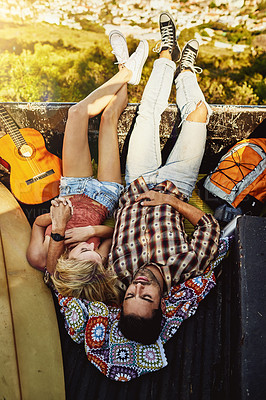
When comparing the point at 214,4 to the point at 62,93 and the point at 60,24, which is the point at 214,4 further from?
the point at 62,93

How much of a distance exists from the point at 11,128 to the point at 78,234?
1.16 meters

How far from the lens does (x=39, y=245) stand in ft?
6.78

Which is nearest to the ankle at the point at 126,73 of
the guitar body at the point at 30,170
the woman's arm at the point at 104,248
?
the guitar body at the point at 30,170

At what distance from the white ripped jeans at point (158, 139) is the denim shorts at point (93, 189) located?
16 cm

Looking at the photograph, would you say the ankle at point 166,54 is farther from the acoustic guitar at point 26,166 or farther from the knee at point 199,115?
the acoustic guitar at point 26,166

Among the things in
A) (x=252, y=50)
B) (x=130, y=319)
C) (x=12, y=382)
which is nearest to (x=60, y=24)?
(x=252, y=50)

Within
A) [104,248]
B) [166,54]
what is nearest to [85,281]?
[104,248]

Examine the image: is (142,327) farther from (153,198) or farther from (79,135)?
(79,135)

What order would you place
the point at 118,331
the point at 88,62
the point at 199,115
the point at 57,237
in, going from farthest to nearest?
the point at 88,62 < the point at 199,115 < the point at 57,237 < the point at 118,331

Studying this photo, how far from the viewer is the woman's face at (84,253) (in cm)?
194

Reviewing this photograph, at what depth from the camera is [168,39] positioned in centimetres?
257

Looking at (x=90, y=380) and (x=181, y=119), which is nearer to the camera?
(x=90, y=380)

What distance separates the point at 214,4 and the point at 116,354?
12.2 feet

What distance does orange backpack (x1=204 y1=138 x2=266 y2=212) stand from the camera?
7.00ft
